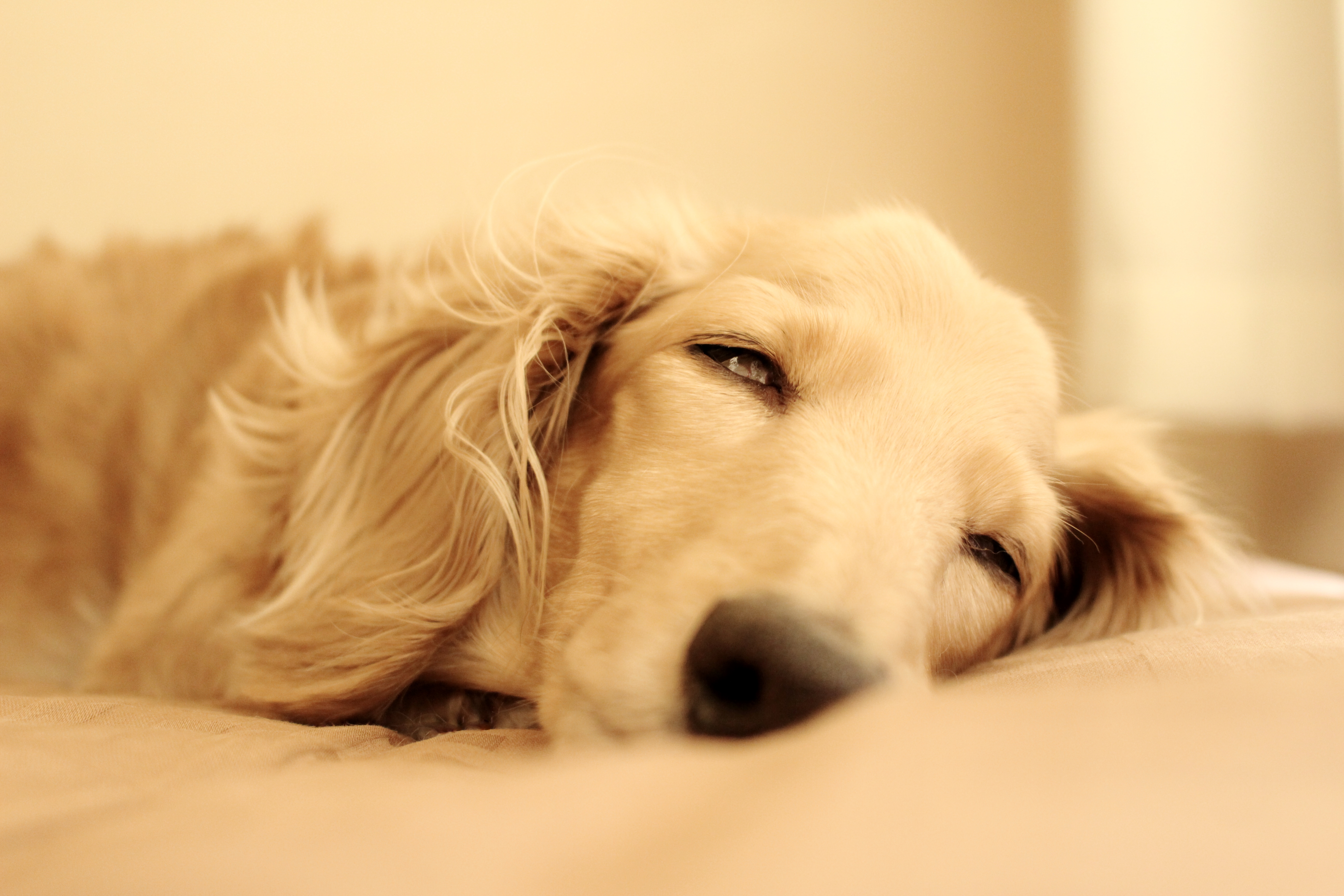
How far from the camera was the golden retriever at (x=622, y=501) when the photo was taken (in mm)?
844

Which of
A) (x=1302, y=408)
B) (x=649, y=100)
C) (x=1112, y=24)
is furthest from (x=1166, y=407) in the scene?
(x=649, y=100)

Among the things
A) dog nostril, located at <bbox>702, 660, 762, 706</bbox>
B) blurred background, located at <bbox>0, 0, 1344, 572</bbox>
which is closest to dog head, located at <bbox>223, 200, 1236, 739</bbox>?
dog nostril, located at <bbox>702, 660, 762, 706</bbox>

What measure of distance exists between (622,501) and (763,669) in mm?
363

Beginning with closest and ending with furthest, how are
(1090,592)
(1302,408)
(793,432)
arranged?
(793,432)
(1090,592)
(1302,408)

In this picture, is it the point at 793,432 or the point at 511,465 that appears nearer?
the point at 793,432

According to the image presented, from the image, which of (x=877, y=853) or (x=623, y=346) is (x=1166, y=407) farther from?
(x=877, y=853)

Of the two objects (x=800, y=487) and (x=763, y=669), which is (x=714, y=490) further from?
(x=763, y=669)

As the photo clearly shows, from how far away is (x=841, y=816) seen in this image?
429mm

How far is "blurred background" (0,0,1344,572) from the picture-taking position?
2.45 m

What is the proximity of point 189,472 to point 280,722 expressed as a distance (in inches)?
28.3

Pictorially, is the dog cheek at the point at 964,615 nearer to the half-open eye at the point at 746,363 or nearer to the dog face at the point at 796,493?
the dog face at the point at 796,493

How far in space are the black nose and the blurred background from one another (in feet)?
6.08

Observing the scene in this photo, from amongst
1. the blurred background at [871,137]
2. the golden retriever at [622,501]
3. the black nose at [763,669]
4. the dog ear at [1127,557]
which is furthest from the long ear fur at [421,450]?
the blurred background at [871,137]

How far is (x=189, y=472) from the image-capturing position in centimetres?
158
